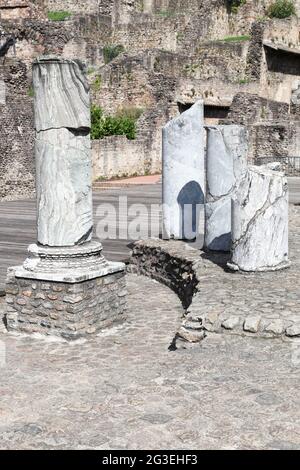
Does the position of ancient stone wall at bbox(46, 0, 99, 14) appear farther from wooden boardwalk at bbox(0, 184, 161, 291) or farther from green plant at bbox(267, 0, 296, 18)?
wooden boardwalk at bbox(0, 184, 161, 291)

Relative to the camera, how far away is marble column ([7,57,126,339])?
22.1 ft

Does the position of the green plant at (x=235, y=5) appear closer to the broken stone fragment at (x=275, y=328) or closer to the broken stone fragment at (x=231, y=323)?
the broken stone fragment at (x=231, y=323)

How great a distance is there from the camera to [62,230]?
692 cm

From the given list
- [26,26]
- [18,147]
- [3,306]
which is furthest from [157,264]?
[26,26]

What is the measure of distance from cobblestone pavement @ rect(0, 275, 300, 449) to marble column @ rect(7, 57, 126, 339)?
0.34 meters

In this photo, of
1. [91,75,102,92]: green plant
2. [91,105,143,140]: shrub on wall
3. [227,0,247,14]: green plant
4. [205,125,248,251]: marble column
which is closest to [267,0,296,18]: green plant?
[227,0,247,14]: green plant

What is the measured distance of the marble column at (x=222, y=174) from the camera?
9367mm

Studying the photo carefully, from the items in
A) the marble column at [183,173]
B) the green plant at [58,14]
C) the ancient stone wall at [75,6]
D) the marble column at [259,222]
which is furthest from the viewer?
the ancient stone wall at [75,6]

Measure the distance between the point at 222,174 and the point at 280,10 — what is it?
1153 inches

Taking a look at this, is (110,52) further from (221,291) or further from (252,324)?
(252,324)

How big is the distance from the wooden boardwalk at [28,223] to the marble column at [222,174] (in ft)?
5.27

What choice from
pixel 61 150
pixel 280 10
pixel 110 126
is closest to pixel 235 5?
pixel 280 10

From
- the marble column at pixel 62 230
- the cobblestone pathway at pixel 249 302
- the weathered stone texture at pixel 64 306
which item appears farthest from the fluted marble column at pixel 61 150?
the cobblestone pathway at pixel 249 302

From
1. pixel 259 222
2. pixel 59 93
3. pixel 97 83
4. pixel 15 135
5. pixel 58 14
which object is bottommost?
pixel 259 222
